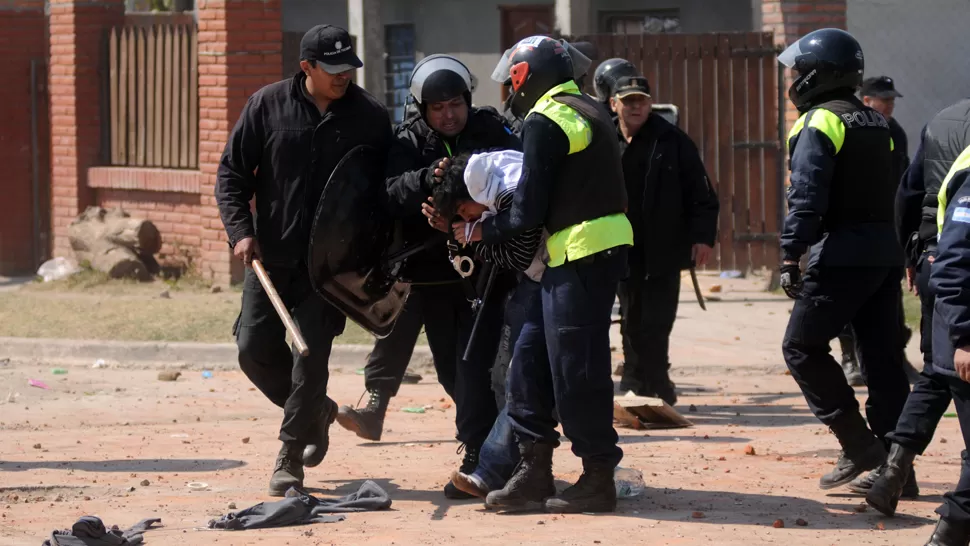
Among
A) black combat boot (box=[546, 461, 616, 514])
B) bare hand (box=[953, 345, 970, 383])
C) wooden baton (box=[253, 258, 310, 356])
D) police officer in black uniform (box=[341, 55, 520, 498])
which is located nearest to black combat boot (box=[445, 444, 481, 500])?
police officer in black uniform (box=[341, 55, 520, 498])

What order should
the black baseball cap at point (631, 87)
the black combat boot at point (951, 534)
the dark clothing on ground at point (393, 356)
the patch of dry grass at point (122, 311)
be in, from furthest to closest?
the patch of dry grass at point (122, 311) < the black baseball cap at point (631, 87) < the dark clothing on ground at point (393, 356) < the black combat boot at point (951, 534)

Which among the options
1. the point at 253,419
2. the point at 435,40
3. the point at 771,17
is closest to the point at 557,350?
the point at 253,419

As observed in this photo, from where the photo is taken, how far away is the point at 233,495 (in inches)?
259

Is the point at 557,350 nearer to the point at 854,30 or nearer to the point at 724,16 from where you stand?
the point at 854,30

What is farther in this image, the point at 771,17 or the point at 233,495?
the point at 771,17

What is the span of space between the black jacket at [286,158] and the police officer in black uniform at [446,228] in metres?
0.21

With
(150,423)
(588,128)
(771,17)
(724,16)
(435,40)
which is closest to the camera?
(588,128)

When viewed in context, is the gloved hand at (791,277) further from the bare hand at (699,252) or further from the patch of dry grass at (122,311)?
the patch of dry grass at (122,311)

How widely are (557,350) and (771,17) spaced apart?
29.4 ft

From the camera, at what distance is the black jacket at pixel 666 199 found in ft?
28.3

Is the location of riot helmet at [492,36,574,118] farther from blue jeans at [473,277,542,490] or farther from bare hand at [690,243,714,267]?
bare hand at [690,243,714,267]

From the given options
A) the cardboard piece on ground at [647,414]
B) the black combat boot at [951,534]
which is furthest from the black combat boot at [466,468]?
the black combat boot at [951,534]

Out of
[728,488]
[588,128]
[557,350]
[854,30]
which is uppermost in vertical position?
[854,30]

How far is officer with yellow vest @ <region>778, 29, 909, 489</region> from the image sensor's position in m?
6.29
